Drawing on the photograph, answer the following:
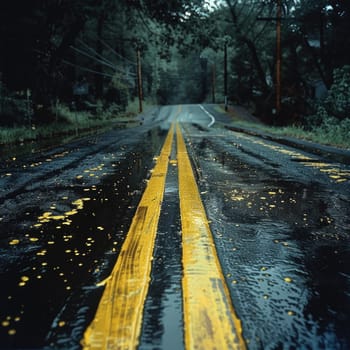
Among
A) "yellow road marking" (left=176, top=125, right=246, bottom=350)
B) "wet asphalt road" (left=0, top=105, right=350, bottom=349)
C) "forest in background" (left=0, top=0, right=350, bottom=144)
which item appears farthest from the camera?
"forest in background" (left=0, top=0, right=350, bottom=144)

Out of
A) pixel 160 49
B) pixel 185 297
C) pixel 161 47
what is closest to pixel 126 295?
pixel 185 297

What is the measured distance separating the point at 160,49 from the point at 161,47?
984 mm

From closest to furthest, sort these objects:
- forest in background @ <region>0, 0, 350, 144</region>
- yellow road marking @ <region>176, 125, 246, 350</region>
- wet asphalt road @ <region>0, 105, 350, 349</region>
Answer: yellow road marking @ <region>176, 125, 246, 350</region>
wet asphalt road @ <region>0, 105, 350, 349</region>
forest in background @ <region>0, 0, 350, 144</region>

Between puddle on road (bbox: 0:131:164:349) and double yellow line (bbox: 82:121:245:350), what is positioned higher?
double yellow line (bbox: 82:121:245:350)

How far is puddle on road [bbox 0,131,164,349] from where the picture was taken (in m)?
1.40

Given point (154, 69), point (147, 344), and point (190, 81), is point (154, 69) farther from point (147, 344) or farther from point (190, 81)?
point (147, 344)

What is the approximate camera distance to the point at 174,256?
2070mm

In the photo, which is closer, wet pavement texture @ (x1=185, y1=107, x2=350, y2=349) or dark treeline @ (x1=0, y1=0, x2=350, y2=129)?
wet pavement texture @ (x1=185, y1=107, x2=350, y2=349)

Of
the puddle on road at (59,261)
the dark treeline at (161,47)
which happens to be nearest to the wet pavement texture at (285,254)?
the puddle on road at (59,261)

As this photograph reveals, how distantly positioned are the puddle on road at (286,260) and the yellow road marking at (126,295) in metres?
0.41

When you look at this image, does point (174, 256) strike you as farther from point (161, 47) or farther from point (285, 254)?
point (161, 47)

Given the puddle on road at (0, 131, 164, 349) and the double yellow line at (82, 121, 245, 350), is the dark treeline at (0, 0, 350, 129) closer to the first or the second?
the puddle on road at (0, 131, 164, 349)

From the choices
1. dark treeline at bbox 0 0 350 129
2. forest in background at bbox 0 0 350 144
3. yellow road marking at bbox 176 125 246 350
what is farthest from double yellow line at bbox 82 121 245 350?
dark treeline at bbox 0 0 350 129

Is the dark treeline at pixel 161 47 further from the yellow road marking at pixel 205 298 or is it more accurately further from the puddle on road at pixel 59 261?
the yellow road marking at pixel 205 298
